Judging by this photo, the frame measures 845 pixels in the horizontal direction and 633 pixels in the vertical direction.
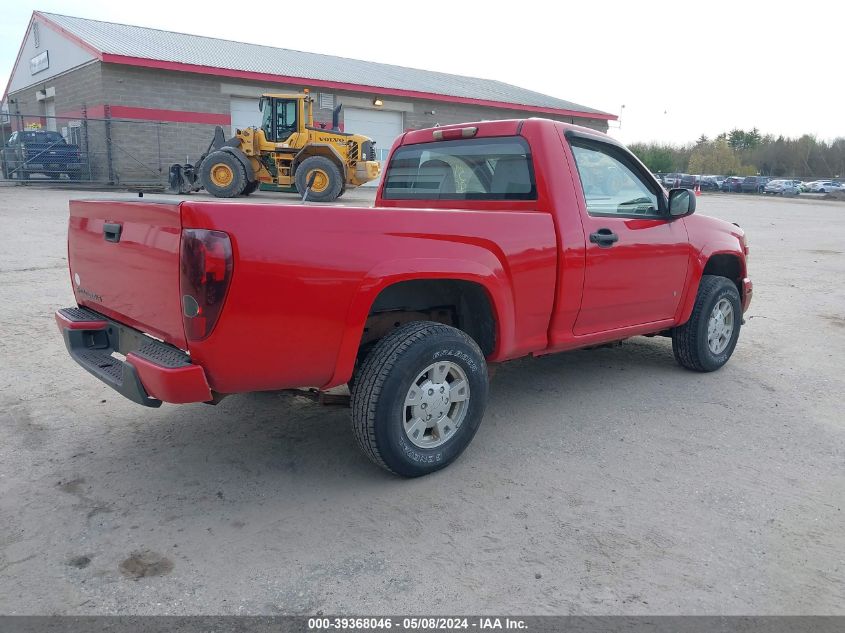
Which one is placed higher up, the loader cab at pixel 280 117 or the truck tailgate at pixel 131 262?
the loader cab at pixel 280 117

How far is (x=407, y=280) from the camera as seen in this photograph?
131 inches

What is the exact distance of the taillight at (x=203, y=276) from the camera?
8.89 ft

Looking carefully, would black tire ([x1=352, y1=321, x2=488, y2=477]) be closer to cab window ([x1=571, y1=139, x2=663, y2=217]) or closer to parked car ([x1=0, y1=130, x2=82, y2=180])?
cab window ([x1=571, y1=139, x2=663, y2=217])

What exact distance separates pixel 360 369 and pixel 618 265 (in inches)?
76.8

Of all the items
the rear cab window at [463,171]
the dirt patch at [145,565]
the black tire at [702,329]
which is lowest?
the dirt patch at [145,565]

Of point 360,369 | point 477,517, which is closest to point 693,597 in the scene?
point 477,517

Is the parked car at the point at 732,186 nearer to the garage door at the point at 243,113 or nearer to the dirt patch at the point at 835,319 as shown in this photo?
the garage door at the point at 243,113

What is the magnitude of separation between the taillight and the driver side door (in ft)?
7.46

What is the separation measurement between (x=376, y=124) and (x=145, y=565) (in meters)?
30.0

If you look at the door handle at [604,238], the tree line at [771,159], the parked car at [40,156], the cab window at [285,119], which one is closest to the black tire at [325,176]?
the cab window at [285,119]

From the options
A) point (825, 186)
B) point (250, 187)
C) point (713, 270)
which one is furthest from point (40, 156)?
point (825, 186)

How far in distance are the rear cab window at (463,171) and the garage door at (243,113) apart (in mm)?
23638

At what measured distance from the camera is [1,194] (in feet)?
63.4

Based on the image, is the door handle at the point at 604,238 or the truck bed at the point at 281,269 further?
the door handle at the point at 604,238
